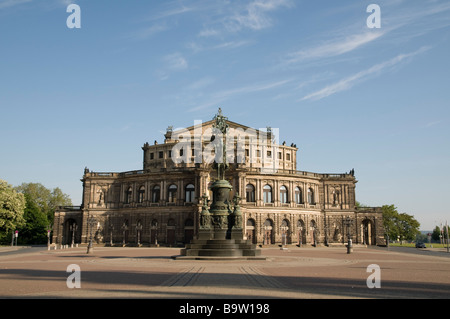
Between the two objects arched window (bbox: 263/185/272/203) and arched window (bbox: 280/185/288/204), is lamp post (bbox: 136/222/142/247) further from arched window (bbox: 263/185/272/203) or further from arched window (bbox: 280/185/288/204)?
arched window (bbox: 280/185/288/204)

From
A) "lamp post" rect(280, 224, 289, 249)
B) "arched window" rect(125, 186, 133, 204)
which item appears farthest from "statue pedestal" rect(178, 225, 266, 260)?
"arched window" rect(125, 186, 133, 204)

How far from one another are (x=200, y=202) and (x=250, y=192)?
10607 millimetres

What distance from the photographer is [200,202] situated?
222ft

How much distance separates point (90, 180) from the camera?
78688mm

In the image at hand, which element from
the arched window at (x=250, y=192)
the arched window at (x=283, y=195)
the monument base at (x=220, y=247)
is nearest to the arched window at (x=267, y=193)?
the arched window at (x=283, y=195)

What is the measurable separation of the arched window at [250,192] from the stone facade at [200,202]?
0.61ft

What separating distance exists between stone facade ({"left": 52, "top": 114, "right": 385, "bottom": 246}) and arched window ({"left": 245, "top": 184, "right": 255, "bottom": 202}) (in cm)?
19

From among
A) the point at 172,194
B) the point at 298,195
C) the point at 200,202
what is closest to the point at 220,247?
the point at 200,202

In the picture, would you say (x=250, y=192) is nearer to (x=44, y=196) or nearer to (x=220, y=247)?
(x=220, y=247)

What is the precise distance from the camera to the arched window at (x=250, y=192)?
239 feet

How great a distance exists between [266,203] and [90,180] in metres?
35.7

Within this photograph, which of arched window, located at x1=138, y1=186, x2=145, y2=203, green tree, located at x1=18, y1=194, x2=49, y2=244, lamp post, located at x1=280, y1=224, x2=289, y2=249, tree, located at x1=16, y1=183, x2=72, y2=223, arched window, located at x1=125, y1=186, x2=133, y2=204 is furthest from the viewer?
tree, located at x1=16, y1=183, x2=72, y2=223

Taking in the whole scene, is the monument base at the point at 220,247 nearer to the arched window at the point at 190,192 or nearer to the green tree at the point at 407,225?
the arched window at the point at 190,192

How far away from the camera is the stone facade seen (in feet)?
233
